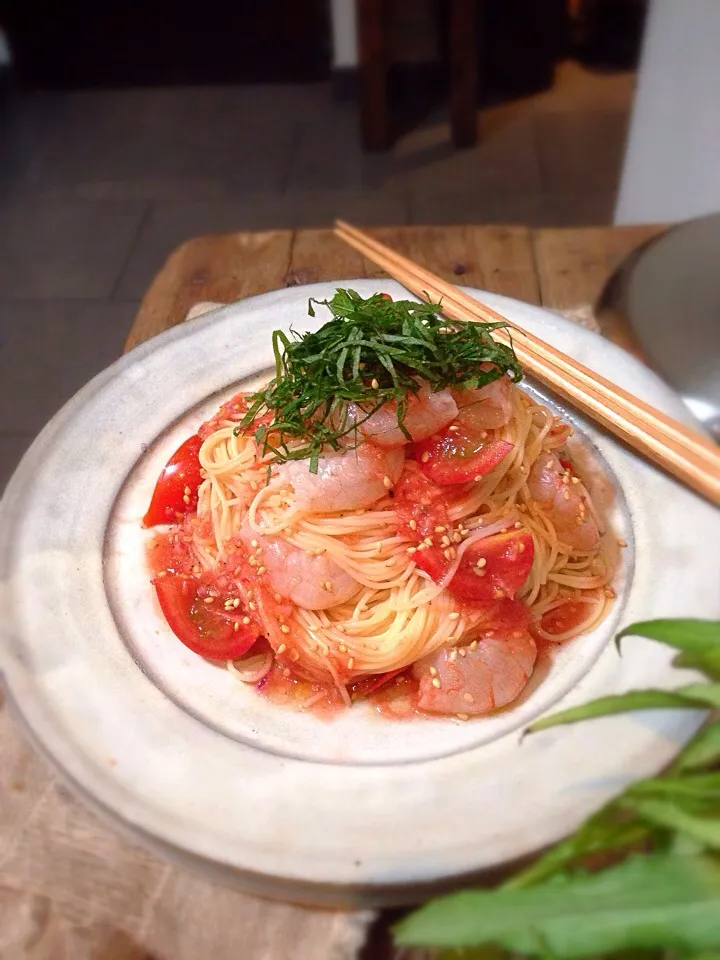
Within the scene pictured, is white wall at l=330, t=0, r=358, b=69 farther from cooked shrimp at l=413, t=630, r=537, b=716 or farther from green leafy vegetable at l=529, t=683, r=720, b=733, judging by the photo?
green leafy vegetable at l=529, t=683, r=720, b=733

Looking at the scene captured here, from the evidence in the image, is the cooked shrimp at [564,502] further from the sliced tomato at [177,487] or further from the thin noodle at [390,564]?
the sliced tomato at [177,487]

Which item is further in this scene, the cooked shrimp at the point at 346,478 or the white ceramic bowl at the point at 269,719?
the cooked shrimp at the point at 346,478

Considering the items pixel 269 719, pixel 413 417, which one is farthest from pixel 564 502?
pixel 269 719

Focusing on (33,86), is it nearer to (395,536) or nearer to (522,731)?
(395,536)

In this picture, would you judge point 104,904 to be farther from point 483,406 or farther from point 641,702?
→ point 483,406

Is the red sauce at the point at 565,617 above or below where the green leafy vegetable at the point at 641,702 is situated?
below

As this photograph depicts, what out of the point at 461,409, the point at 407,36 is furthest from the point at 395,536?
the point at 407,36

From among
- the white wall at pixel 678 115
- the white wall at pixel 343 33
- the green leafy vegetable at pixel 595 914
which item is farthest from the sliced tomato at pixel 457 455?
the white wall at pixel 343 33

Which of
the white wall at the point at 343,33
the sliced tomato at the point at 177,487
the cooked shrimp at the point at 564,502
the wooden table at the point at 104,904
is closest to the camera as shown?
the wooden table at the point at 104,904
